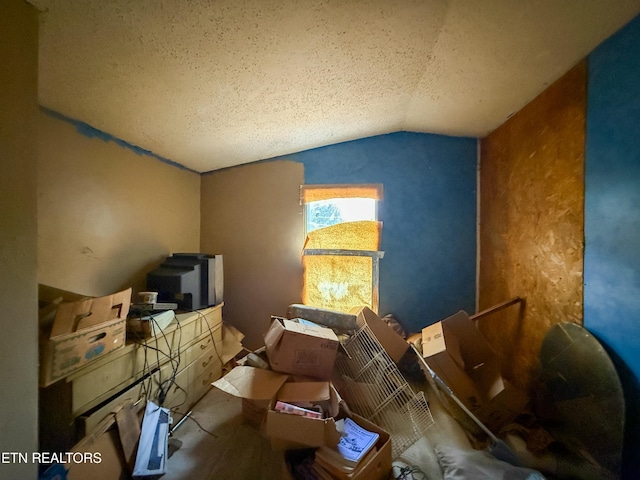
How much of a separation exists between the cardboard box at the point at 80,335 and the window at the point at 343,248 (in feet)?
5.48

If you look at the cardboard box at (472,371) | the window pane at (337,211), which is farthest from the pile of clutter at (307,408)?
the window pane at (337,211)

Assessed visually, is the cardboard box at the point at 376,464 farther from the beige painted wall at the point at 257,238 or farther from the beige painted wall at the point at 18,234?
the beige painted wall at the point at 257,238

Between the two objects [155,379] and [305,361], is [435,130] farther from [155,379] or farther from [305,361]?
[155,379]

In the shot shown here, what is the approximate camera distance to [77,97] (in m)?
1.42

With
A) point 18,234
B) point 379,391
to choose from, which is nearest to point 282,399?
point 379,391

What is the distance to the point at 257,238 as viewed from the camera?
2.82m

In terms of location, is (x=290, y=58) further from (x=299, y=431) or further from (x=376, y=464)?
(x=376, y=464)

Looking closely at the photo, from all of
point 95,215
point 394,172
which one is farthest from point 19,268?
point 394,172

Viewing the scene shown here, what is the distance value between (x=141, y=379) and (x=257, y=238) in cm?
157

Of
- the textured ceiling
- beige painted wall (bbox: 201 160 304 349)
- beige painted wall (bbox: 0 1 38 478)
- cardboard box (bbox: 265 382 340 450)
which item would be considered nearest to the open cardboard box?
cardboard box (bbox: 265 382 340 450)

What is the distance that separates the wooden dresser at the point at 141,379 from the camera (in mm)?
1197

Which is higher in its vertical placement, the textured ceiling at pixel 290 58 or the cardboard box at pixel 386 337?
the textured ceiling at pixel 290 58

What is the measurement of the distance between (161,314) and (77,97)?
52.0 inches

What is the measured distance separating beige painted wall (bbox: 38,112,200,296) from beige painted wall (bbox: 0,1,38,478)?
2.38 feet
